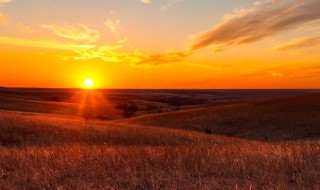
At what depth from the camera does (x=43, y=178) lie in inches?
231

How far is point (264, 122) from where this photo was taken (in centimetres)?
4116

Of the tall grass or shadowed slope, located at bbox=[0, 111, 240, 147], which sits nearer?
the tall grass

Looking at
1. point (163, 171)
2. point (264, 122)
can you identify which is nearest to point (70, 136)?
point (163, 171)

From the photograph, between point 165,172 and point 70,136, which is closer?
point 165,172

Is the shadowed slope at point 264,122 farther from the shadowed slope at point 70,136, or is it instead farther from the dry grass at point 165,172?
the dry grass at point 165,172

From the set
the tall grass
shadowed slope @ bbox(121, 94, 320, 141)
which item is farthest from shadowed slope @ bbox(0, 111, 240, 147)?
shadowed slope @ bbox(121, 94, 320, 141)

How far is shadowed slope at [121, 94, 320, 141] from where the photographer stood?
34.1 meters

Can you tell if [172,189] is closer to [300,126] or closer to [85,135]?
[85,135]

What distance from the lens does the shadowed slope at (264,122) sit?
34.1 m

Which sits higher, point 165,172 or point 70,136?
point 165,172

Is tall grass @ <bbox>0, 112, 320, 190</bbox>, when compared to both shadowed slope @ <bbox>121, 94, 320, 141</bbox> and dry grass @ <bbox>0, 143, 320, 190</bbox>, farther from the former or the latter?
shadowed slope @ <bbox>121, 94, 320, 141</bbox>

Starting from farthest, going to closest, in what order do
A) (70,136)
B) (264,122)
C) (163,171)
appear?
(264,122)
(70,136)
(163,171)

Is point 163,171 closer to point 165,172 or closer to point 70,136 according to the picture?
point 165,172

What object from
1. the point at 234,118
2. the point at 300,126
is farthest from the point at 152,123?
the point at 300,126
